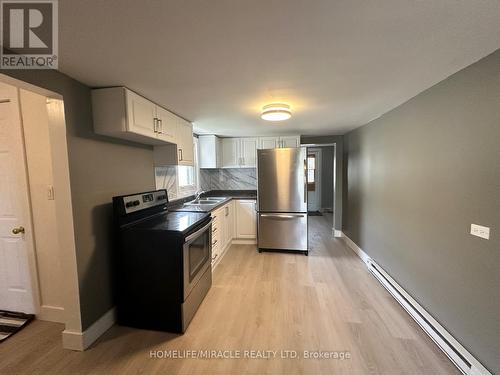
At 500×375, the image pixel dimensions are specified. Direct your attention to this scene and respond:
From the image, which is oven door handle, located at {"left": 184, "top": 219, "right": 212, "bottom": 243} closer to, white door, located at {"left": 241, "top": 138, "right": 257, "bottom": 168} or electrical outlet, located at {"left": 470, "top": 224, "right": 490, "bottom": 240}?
electrical outlet, located at {"left": 470, "top": 224, "right": 490, "bottom": 240}

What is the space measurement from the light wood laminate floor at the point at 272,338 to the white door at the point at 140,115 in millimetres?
1883

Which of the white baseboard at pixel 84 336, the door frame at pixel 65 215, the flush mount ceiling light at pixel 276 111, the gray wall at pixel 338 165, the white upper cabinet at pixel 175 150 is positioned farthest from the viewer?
the gray wall at pixel 338 165

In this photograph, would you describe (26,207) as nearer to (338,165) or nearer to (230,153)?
(230,153)

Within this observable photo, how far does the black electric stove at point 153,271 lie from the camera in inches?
78.6

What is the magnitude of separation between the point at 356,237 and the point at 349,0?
3.71 meters

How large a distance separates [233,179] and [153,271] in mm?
3209

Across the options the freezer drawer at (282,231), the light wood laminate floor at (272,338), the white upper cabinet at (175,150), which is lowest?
the light wood laminate floor at (272,338)

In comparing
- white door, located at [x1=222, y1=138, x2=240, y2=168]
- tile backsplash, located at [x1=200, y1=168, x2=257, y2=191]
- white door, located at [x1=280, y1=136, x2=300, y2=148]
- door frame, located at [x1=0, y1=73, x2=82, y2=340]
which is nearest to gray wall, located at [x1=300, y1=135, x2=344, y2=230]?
white door, located at [x1=280, y1=136, x2=300, y2=148]

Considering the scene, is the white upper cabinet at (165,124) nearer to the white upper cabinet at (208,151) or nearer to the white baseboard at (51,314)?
the white upper cabinet at (208,151)

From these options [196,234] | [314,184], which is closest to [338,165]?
[314,184]

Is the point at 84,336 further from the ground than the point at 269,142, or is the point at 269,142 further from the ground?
the point at 269,142

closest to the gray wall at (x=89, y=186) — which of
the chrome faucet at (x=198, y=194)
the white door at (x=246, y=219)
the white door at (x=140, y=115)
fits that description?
the white door at (x=140, y=115)

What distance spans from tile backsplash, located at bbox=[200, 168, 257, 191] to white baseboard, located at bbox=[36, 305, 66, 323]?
321cm

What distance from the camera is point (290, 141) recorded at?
457 centimetres
